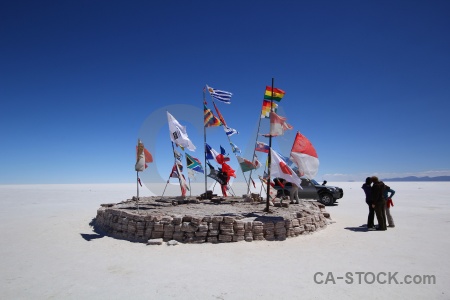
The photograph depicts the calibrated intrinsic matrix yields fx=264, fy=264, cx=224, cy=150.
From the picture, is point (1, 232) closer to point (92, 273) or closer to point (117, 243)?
point (117, 243)

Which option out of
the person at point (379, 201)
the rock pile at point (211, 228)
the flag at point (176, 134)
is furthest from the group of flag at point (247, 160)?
the person at point (379, 201)

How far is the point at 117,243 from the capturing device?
8625mm

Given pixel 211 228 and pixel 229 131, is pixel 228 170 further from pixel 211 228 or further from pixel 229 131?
pixel 211 228

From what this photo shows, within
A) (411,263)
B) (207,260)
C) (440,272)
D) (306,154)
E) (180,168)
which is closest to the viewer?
(440,272)

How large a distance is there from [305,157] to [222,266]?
5407mm

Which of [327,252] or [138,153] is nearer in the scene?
[327,252]

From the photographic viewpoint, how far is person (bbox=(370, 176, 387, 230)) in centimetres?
998

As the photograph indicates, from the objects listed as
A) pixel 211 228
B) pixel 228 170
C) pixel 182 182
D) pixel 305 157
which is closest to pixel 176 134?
pixel 182 182

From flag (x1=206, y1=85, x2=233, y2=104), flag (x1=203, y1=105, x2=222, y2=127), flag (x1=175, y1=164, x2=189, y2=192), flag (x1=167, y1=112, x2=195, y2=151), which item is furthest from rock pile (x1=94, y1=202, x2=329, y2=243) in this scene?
flag (x1=206, y1=85, x2=233, y2=104)

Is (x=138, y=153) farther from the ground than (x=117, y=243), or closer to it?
farther from the ground

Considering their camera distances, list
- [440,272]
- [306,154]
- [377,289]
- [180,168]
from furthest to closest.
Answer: [180,168], [306,154], [440,272], [377,289]

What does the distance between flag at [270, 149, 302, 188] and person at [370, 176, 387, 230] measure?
10.0 ft

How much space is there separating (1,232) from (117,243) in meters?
6.18

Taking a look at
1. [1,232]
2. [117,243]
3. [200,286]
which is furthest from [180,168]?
[200,286]
